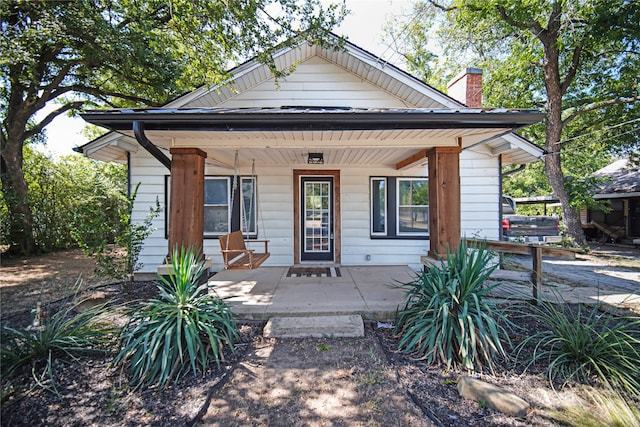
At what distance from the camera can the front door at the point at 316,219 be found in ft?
23.6

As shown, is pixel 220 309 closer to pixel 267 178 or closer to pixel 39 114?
pixel 267 178

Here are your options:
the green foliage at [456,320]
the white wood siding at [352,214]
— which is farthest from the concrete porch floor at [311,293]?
the green foliage at [456,320]

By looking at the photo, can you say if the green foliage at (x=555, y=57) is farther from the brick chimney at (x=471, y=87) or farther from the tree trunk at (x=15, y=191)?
the tree trunk at (x=15, y=191)

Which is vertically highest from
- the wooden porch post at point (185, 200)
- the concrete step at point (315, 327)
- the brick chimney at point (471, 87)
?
the brick chimney at point (471, 87)

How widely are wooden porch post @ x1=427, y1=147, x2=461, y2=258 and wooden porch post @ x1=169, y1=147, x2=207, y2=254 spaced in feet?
11.2

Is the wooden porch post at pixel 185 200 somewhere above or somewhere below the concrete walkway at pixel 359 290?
above

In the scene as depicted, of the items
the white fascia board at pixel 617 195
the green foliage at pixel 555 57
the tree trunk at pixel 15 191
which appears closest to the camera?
the green foliage at pixel 555 57

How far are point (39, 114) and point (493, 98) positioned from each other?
1848cm

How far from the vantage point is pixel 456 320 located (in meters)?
3.00

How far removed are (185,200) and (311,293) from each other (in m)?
2.34

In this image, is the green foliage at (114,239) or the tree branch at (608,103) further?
the tree branch at (608,103)

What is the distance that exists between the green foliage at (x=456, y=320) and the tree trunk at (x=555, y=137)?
9.75m

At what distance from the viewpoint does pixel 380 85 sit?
654 cm

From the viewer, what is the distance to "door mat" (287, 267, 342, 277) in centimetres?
604
